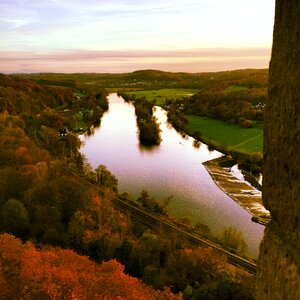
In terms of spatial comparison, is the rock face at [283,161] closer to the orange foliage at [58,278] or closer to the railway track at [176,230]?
the orange foliage at [58,278]

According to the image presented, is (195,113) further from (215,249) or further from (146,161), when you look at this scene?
(215,249)

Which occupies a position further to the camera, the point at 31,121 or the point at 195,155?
the point at 31,121

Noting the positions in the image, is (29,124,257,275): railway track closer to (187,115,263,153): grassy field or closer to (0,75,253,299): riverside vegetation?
(0,75,253,299): riverside vegetation

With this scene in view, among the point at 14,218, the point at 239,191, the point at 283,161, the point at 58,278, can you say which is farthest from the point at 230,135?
A: the point at 283,161

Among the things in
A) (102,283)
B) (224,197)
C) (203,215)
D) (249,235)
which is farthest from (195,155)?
(102,283)

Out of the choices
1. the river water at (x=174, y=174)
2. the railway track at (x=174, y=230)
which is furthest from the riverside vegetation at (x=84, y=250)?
the river water at (x=174, y=174)

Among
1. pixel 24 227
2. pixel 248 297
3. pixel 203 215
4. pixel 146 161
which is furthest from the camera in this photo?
pixel 146 161

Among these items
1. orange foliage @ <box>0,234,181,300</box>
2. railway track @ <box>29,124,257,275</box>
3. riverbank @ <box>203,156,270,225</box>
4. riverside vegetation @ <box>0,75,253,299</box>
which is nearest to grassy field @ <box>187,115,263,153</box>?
riverbank @ <box>203,156,270,225</box>
